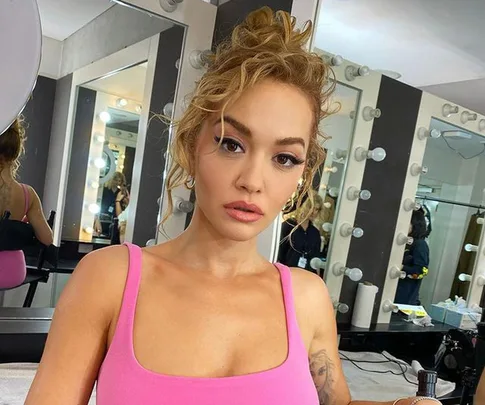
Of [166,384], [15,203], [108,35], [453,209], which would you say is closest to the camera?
[166,384]

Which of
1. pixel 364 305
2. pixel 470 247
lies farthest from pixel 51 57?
pixel 470 247

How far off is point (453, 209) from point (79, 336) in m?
0.91

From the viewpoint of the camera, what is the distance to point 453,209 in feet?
3.52

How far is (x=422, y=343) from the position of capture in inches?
42.6

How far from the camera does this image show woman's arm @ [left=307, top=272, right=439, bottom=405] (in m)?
0.63

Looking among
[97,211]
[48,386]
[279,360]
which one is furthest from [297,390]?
[97,211]

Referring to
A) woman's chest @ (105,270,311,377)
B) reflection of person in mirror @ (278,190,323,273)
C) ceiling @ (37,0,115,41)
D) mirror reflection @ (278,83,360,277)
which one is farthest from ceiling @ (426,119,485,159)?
ceiling @ (37,0,115,41)

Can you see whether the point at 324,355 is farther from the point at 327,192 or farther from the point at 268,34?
→ the point at 327,192

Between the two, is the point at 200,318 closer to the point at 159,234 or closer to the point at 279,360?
the point at 279,360

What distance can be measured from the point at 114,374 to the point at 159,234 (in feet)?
3.00

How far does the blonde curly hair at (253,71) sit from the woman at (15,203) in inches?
28.2

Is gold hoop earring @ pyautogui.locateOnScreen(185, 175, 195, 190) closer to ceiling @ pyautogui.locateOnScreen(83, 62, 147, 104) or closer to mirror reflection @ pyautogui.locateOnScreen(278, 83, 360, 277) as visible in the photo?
mirror reflection @ pyautogui.locateOnScreen(278, 83, 360, 277)

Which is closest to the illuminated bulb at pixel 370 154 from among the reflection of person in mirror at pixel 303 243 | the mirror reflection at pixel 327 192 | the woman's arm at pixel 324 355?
the mirror reflection at pixel 327 192

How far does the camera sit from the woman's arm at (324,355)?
2.08 ft
